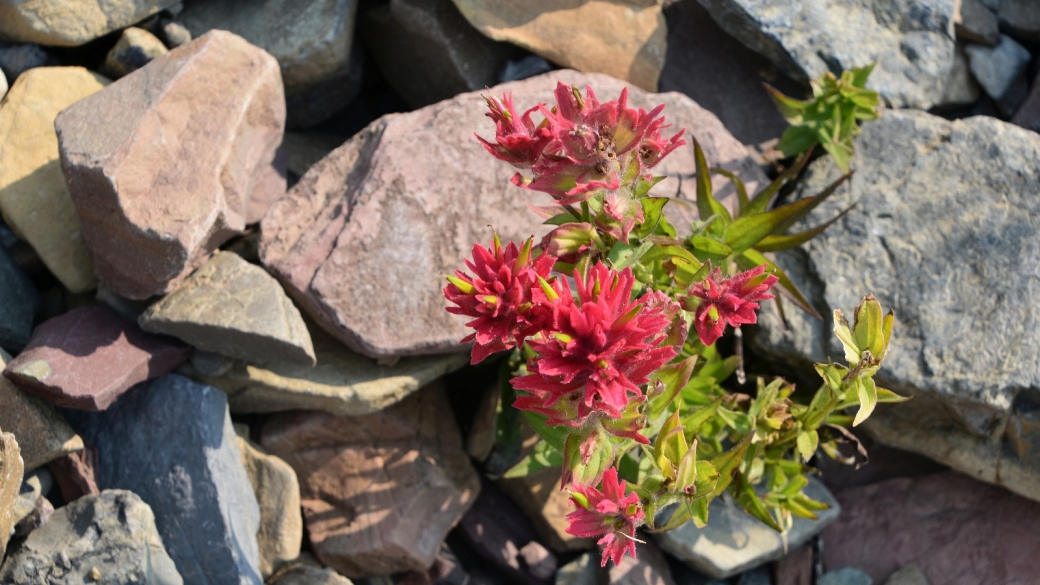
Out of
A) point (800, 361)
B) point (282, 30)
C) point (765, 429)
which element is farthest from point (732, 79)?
point (282, 30)

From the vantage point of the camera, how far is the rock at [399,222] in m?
3.32

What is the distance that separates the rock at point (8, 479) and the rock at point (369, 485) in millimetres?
1121

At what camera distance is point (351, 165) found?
3648 mm

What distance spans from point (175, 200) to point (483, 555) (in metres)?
2.18

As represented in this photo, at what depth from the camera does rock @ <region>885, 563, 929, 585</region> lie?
12.0 feet

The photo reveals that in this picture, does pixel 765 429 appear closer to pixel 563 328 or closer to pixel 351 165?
pixel 563 328

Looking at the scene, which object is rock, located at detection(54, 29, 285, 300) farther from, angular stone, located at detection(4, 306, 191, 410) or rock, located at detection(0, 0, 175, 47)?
rock, located at detection(0, 0, 175, 47)

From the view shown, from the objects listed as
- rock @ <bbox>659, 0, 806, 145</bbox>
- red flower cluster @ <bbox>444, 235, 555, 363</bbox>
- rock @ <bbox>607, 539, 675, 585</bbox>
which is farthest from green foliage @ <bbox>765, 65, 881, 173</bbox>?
red flower cluster @ <bbox>444, 235, 555, 363</bbox>

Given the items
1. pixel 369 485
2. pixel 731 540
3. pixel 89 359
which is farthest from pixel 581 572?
pixel 89 359

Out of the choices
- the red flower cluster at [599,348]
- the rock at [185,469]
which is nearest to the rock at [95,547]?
the rock at [185,469]

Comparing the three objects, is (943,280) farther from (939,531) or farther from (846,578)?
(846,578)

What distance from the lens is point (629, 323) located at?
1971mm

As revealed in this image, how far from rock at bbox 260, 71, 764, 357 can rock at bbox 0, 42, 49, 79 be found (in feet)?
4.04

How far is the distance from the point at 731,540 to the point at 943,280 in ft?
4.86
